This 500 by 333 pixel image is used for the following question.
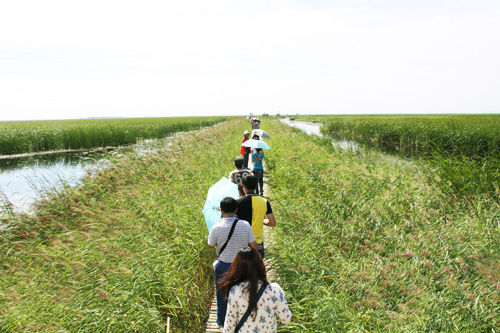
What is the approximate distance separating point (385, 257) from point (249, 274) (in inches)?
147

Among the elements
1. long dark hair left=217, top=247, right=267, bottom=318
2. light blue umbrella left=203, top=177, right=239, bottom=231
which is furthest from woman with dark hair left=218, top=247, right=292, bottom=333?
light blue umbrella left=203, top=177, right=239, bottom=231

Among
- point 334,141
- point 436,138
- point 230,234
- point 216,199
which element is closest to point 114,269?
point 216,199

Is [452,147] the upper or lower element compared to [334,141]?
lower

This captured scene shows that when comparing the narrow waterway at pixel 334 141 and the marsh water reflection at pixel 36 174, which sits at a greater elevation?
the narrow waterway at pixel 334 141

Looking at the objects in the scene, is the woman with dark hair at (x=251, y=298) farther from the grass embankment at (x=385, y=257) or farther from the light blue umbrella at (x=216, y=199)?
the light blue umbrella at (x=216, y=199)

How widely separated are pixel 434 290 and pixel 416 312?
662mm

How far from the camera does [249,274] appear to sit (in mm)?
2062

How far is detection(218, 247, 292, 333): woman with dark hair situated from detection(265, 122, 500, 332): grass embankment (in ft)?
4.61

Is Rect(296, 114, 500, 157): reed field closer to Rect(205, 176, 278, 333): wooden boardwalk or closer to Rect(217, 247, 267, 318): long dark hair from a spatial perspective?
Rect(205, 176, 278, 333): wooden boardwalk

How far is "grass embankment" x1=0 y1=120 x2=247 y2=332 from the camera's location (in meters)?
3.45

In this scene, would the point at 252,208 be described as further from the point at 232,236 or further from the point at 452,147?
the point at 452,147

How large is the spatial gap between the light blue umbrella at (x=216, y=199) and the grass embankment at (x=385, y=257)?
1415 millimetres

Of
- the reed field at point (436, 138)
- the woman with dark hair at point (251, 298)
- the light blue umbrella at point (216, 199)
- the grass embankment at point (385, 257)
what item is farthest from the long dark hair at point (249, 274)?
the reed field at point (436, 138)

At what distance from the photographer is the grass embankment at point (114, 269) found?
11.3ft
